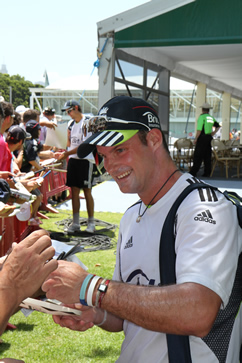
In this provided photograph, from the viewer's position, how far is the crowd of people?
147cm

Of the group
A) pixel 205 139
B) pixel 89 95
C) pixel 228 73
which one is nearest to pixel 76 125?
pixel 205 139

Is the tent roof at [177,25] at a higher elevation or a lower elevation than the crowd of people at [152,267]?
higher

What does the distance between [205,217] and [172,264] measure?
0.67 feet

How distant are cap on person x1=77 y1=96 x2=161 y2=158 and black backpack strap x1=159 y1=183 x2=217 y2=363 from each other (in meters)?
0.33

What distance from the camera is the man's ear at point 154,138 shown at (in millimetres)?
1933

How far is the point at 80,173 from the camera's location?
310 inches

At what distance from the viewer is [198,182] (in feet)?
5.99

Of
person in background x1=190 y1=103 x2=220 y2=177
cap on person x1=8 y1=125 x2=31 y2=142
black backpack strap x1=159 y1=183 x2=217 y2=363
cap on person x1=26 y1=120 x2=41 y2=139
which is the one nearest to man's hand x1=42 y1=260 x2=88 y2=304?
black backpack strap x1=159 y1=183 x2=217 y2=363

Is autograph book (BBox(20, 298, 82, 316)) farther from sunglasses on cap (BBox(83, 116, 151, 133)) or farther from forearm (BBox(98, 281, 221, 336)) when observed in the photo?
sunglasses on cap (BBox(83, 116, 151, 133))

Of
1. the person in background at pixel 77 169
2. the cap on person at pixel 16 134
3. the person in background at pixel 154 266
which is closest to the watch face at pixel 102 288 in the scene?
the person in background at pixel 154 266

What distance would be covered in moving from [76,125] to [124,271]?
20.7 ft

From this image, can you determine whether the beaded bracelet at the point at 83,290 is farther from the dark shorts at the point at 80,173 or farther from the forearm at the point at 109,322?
the dark shorts at the point at 80,173

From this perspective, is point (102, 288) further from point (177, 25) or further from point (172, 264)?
point (177, 25)

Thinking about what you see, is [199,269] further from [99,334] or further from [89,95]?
[89,95]
